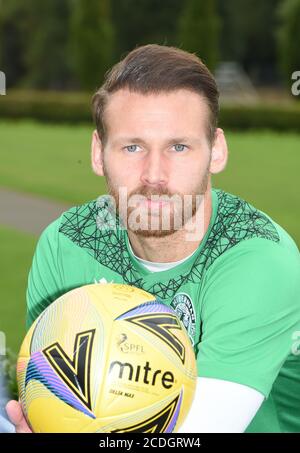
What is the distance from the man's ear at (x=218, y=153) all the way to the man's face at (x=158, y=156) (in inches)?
5.0

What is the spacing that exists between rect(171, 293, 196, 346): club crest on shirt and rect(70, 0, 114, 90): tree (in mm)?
35009

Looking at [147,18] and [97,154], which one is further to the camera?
[147,18]

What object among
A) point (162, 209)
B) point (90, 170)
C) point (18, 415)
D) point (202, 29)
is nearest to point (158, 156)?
point (162, 209)

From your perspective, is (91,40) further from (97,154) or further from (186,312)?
(186,312)

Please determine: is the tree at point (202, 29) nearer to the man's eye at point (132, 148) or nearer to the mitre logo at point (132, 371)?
the man's eye at point (132, 148)

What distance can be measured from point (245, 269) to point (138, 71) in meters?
0.85

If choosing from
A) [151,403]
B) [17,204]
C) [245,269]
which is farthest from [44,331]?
[17,204]

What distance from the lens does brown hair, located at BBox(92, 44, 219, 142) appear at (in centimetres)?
310

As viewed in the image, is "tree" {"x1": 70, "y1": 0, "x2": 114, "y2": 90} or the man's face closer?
the man's face

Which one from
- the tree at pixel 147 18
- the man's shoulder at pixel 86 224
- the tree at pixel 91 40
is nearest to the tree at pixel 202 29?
the tree at pixel 91 40

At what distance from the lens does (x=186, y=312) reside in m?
3.28

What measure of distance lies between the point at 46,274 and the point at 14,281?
21.0ft

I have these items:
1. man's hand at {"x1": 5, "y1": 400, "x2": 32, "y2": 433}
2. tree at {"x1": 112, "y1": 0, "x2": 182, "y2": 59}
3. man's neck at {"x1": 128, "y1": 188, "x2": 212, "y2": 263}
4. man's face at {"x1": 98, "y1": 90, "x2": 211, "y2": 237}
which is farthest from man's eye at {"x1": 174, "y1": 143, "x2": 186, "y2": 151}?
tree at {"x1": 112, "y1": 0, "x2": 182, "y2": 59}

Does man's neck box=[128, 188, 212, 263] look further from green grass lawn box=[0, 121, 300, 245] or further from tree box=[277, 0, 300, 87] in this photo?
tree box=[277, 0, 300, 87]
